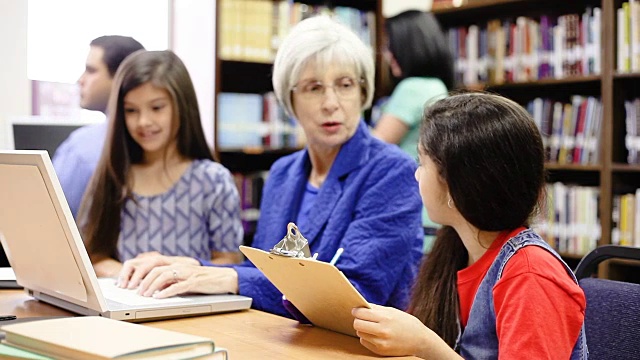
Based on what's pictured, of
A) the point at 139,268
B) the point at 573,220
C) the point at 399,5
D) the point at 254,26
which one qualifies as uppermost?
the point at 399,5

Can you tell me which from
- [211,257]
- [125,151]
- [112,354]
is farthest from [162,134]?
[112,354]

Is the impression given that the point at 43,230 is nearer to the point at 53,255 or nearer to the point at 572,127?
the point at 53,255

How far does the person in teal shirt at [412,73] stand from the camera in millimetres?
3086

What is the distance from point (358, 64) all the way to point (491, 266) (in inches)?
33.0

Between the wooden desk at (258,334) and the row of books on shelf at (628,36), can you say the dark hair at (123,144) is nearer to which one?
the wooden desk at (258,334)

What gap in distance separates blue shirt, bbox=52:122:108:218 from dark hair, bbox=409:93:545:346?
1168 millimetres

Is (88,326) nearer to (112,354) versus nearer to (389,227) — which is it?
(112,354)

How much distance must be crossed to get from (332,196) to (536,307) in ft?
2.54

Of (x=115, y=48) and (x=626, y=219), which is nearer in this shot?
(x=115, y=48)

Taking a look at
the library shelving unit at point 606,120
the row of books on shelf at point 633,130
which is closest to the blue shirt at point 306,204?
the library shelving unit at point 606,120

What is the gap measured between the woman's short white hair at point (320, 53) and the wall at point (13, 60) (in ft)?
4.64

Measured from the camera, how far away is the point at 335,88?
1.93 metres

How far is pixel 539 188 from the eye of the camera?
4.34ft

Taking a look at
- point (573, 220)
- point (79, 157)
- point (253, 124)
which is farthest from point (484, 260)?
point (253, 124)
